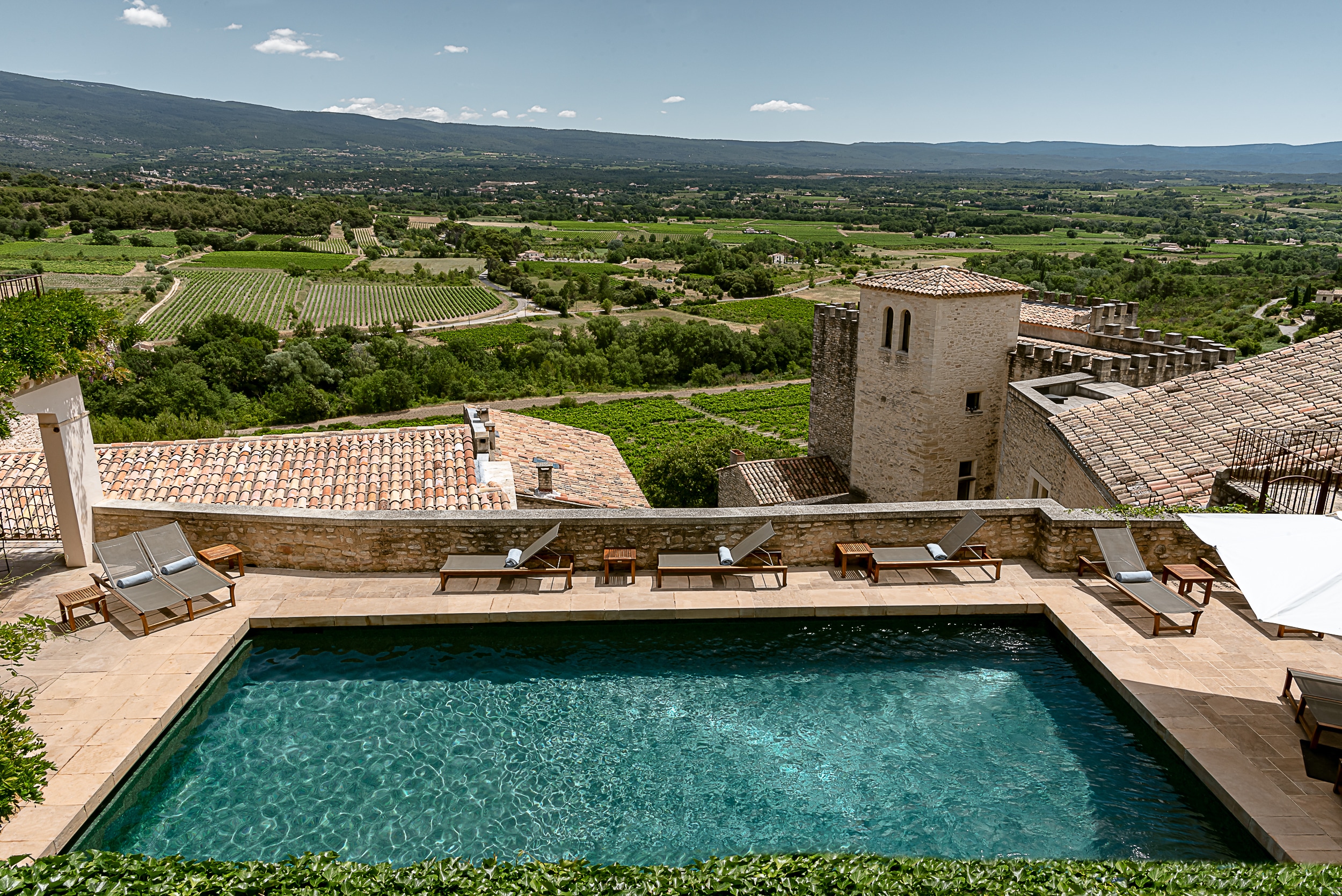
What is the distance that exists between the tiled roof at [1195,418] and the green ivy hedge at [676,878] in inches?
284

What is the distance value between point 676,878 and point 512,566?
499cm

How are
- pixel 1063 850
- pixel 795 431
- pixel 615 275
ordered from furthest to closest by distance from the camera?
1. pixel 615 275
2. pixel 795 431
3. pixel 1063 850

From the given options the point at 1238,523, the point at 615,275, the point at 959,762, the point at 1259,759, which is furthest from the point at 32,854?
the point at 615,275

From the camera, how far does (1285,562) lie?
625 cm

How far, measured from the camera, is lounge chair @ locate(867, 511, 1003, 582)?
9.50 meters

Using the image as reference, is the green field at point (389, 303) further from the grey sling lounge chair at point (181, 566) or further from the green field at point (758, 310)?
the grey sling lounge chair at point (181, 566)

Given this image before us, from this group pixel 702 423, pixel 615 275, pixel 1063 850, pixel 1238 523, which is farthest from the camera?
pixel 615 275

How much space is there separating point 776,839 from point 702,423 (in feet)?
140

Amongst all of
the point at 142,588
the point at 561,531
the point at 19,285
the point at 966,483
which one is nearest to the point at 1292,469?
the point at 966,483

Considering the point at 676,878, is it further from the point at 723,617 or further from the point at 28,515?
the point at 28,515

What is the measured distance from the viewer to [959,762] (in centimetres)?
690

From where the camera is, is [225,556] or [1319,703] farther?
[225,556]

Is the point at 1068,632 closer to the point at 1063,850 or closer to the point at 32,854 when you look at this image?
the point at 1063,850

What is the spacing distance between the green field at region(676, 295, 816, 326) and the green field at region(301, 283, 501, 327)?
2493 centimetres
